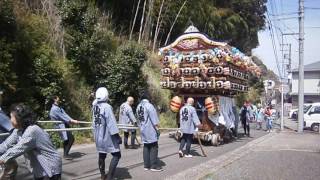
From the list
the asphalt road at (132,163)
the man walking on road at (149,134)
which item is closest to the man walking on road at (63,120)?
the asphalt road at (132,163)

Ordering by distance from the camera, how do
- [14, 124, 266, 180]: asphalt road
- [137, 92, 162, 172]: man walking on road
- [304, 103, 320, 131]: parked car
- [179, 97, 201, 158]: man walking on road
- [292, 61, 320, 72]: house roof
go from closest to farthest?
1. [14, 124, 266, 180]: asphalt road
2. [137, 92, 162, 172]: man walking on road
3. [179, 97, 201, 158]: man walking on road
4. [304, 103, 320, 131]: parked car
5. [292, 61, 320, 72]: house roof

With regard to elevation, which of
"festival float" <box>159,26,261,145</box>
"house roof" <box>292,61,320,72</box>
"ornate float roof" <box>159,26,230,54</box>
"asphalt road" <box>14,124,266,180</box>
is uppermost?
"house roof" <box>292,61,320,72</box>

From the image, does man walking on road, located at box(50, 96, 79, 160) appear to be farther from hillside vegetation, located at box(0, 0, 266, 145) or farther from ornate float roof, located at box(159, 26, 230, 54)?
ornate float roof, located at box(159, 26, 230, 54)

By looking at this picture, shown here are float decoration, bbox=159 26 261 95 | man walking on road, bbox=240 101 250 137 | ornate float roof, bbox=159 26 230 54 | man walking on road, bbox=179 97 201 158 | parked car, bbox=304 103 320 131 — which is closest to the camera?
man walking on road, bbox=179 97 201 158

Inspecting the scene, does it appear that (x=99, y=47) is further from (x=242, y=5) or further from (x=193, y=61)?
(x=242, y=5)

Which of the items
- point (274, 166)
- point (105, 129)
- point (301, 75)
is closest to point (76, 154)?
point (105, 129)

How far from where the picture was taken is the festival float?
55.1 ft

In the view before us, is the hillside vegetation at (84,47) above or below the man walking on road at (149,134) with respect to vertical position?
above

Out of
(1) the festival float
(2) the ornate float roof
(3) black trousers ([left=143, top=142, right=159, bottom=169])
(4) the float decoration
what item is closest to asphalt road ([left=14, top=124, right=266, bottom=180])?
(3) black trousers ([left=143, top=142, right=159, bottom=169])

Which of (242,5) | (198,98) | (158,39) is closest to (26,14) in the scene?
(198,98)

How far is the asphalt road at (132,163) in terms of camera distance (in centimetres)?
1037

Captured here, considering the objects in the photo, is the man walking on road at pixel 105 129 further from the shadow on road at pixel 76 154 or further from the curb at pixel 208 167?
the shadow on road at pixel 76 154

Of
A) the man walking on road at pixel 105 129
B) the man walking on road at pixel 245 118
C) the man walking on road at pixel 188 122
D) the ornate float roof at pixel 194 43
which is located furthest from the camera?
the man walking on road at pixel 245 118

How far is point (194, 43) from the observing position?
56.7ft
